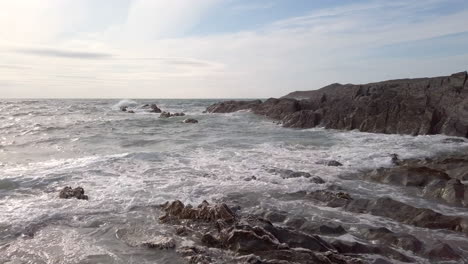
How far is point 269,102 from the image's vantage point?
44594mm

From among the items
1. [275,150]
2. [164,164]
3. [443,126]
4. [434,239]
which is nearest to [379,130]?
[443,126]

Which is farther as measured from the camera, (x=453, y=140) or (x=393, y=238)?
(x=453, y=140)

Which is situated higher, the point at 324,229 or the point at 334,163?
the point at 334,163

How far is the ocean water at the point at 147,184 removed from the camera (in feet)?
22.5

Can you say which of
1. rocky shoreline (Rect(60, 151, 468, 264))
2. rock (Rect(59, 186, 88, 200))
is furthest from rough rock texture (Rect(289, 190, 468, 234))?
rock (Rect(59, 186, 88, 200))

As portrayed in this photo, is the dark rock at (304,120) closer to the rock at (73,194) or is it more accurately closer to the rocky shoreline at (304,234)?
the rocky shoreline at (304,234)

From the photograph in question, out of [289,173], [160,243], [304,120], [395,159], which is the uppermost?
[304,120]

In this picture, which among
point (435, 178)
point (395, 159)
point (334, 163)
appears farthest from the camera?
point (395, 159)

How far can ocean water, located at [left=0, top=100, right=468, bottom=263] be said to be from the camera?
6.86 m

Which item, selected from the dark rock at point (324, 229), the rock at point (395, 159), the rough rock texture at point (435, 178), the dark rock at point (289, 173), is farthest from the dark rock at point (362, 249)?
the rock at point (395, 159)

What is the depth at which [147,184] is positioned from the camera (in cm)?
1095

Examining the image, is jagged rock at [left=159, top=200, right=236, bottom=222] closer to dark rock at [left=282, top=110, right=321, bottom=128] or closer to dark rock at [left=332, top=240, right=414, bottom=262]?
dark rock at [left=332, top=240, right=414, bottom=262]

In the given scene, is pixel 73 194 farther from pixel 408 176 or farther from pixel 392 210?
pixel 408 176

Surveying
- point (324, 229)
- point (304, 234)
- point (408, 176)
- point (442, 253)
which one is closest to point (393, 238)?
point (442, 253)
